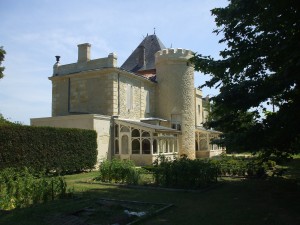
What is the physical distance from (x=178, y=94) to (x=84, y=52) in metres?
8.52

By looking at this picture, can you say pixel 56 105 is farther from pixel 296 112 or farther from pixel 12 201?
pixel 296 112

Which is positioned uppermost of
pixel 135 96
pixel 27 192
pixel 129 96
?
pixel 135 96

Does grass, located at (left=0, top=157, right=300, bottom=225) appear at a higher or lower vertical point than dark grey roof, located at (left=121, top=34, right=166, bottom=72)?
lower

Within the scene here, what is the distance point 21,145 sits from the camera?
14.2 metres

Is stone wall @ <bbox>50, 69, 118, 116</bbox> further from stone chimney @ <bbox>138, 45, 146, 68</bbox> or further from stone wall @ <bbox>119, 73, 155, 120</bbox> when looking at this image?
stone chimney @ <bbox>138, 45, 146, 68</bbox>

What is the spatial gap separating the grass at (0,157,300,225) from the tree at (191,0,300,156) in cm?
151

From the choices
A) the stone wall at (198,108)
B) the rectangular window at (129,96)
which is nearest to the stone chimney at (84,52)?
the rectangular window at (129,96)

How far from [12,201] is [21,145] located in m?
7.16

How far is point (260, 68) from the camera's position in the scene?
944cm

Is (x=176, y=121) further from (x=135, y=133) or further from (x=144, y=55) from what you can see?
(x=144, y=55)

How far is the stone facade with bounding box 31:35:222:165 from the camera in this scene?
2144 cm

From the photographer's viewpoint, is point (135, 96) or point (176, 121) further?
point (176, 121)

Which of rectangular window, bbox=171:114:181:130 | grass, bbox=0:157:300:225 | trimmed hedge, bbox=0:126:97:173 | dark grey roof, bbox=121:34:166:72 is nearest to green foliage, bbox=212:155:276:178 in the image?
grass, bbox=0:157:300:225

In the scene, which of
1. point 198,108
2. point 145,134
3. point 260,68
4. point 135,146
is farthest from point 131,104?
point 260,68
